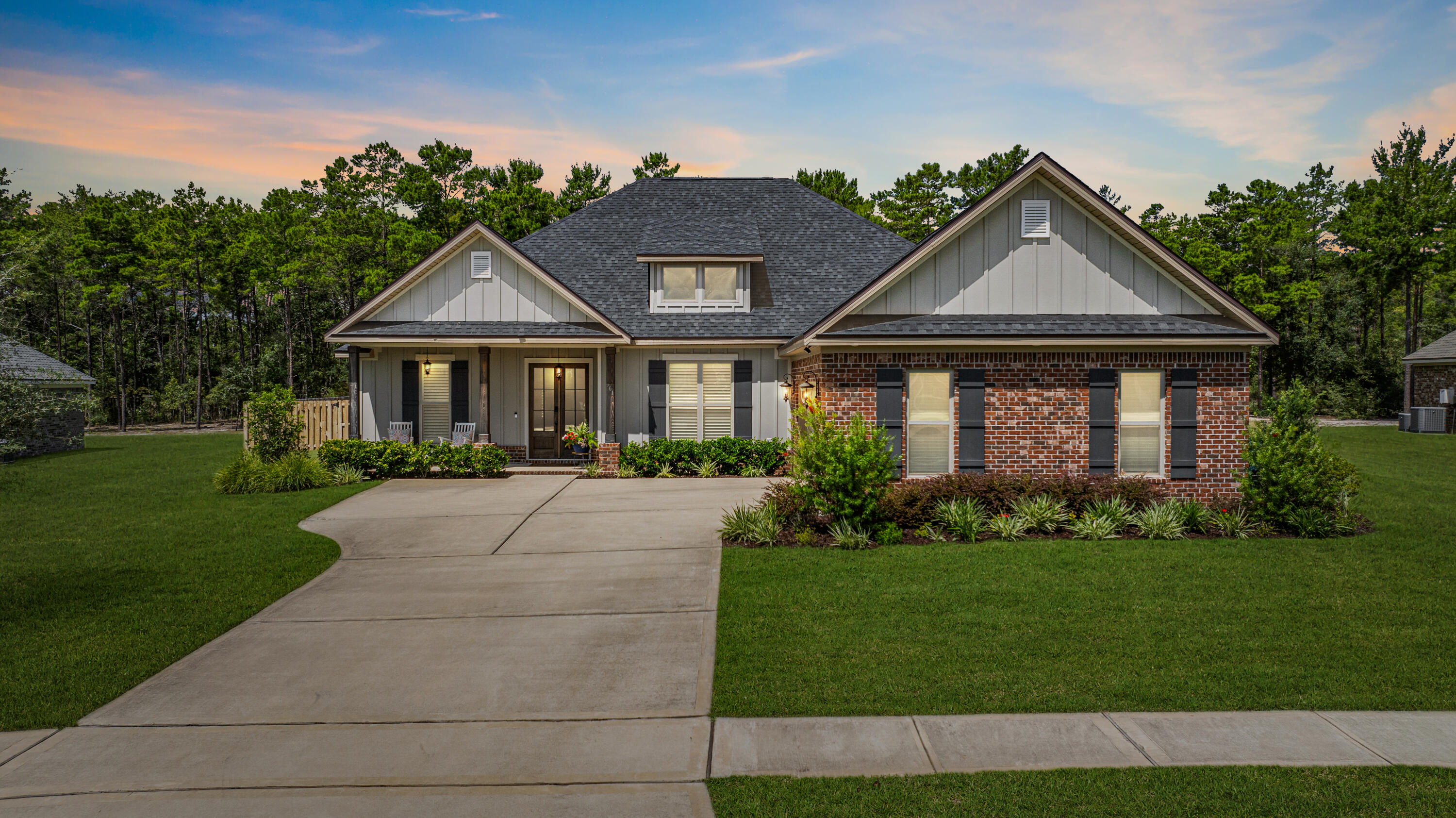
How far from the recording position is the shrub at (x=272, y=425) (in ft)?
53.3

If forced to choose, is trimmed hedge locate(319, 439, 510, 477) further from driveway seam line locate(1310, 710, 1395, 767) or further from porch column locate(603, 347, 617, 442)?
driveway seam line locate(1310, 710, 1395, 767)

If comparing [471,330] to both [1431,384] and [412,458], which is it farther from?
[1431,384]

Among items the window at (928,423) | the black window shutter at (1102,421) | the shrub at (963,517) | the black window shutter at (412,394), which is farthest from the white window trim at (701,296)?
the shrub at (963,517)

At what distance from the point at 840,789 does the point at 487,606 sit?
479 cm

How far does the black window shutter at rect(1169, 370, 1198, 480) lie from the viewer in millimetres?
12688

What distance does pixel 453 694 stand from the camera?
5.62 meters

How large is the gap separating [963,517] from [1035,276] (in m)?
5.10

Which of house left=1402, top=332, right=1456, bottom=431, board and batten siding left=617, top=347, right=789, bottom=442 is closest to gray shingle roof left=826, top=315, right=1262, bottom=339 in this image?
board and batten siding left=617, top=347, right=789, bottom=442

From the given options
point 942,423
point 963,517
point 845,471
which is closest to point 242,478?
point 845,471

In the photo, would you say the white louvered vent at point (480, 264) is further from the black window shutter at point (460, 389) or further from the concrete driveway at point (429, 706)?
the concrete driveway at point (429, 706)

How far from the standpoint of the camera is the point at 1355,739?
4.72 metres

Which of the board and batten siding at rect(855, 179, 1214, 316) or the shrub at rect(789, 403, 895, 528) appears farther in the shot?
the board and batten siding at rect(855, 179, 1214, 316)

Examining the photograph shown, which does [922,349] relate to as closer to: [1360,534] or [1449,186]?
[1360,534]

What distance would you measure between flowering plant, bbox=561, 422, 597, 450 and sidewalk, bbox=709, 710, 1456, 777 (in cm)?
1357
